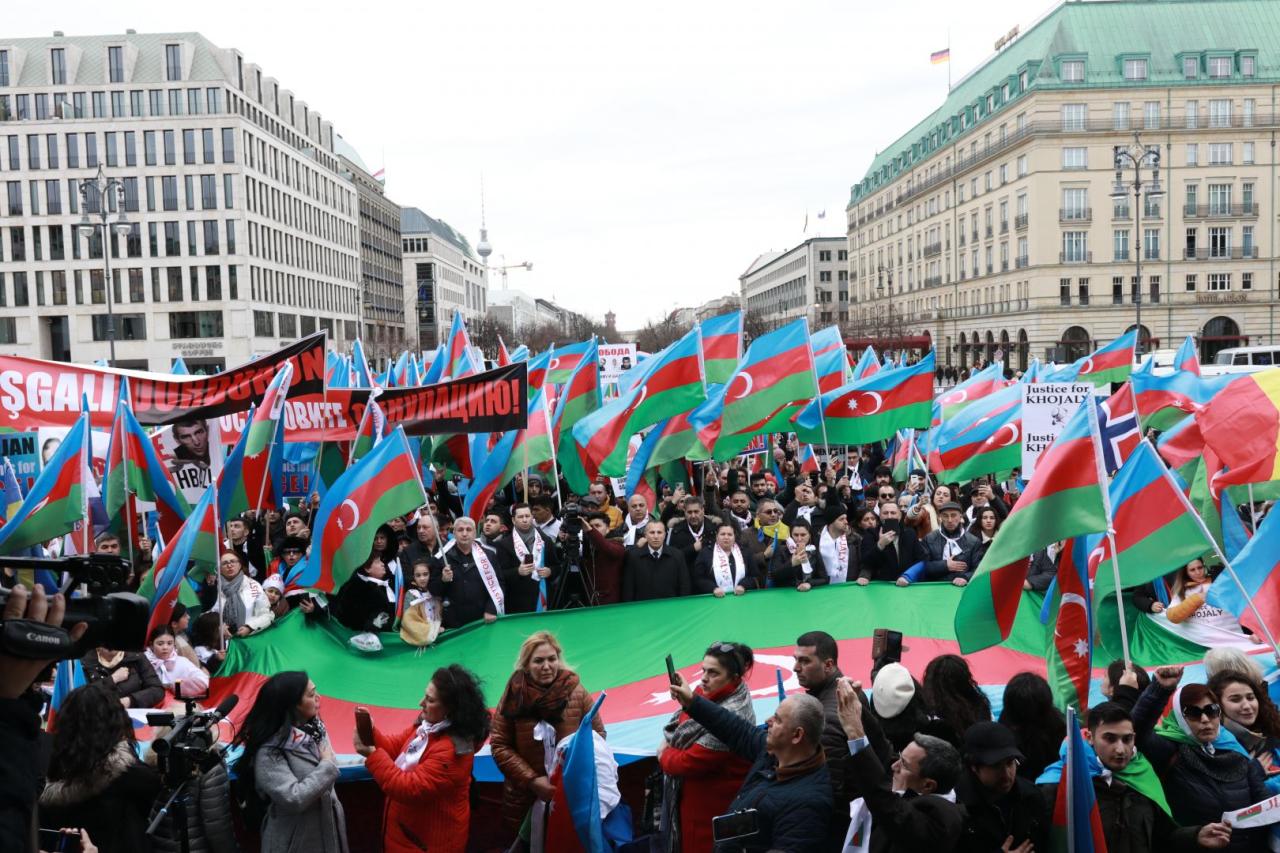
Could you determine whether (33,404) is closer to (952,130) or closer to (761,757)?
(761,757)

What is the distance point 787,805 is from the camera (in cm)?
407

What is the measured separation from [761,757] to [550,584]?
5.27 m

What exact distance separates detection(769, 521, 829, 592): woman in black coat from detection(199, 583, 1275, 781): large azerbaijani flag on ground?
0.25 metres

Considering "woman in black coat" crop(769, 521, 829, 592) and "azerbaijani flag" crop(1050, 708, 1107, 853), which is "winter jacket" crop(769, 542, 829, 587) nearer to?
"woman in black coat" crop(769, 521, 829, 592)

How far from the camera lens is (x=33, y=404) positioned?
10039 mm

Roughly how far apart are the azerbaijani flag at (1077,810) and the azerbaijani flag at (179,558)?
218 inches

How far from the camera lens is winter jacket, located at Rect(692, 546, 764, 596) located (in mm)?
8828

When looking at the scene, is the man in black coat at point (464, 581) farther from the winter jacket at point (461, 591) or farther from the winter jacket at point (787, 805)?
the winter jacket at point (787, 805)

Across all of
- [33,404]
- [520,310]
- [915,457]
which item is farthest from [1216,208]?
[520,310]

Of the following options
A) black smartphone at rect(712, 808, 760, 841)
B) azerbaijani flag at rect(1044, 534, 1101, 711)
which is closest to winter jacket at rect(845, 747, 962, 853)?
black smartphone at rect(712, 808, 760, 841)

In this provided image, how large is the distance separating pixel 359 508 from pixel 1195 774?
6108mm

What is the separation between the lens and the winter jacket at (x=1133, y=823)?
164 inches

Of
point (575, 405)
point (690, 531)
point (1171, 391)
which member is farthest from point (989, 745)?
point (575, 405)

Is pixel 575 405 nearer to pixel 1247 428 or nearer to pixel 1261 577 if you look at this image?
pixel 1247 428
